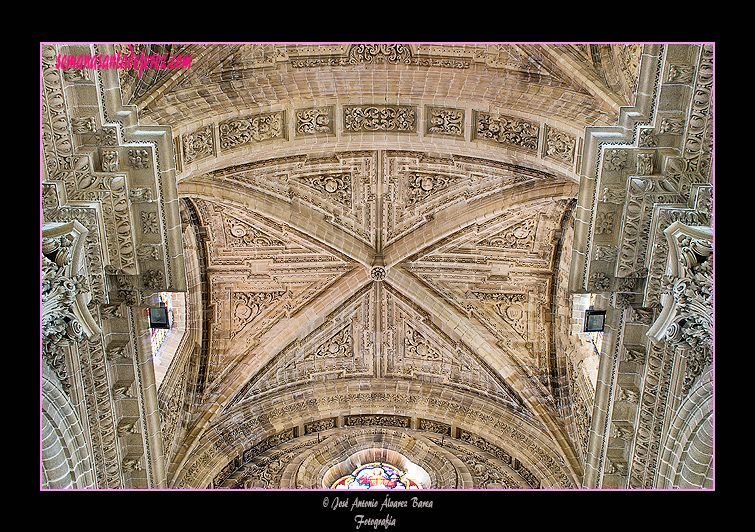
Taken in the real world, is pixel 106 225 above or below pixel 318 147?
below

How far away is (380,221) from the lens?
1365 centimetres

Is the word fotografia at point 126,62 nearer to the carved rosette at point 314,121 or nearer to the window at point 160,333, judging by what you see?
the carved rosette at point 314,121

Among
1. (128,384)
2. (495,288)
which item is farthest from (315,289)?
(128,384)

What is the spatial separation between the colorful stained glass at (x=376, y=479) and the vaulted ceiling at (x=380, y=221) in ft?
4.61

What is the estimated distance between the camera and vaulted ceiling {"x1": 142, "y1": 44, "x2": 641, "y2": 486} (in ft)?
33.4

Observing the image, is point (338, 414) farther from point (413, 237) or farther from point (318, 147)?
point (318, 147)

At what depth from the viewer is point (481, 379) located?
14.2 metres

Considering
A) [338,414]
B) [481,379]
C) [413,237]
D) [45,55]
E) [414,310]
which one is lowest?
[338,414]

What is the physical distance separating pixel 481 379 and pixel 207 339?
→ 5651 mm

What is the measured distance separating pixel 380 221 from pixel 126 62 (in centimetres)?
602

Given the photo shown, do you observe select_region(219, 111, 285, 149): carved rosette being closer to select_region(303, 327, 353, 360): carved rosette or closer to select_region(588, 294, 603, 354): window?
select_region(303, 327, 353, 360): carved rosette

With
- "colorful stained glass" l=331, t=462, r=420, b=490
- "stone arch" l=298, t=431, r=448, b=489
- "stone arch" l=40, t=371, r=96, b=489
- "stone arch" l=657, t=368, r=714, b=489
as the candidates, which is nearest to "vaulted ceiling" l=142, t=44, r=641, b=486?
"stone arch" l=298, t=431, r=448, b=489

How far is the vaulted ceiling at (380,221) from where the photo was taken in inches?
401

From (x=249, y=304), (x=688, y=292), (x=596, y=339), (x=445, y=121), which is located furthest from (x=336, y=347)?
(x=688, y=292)
